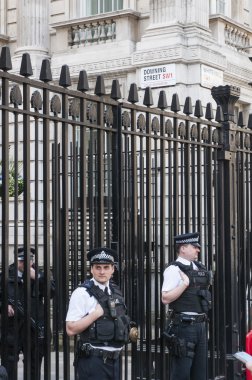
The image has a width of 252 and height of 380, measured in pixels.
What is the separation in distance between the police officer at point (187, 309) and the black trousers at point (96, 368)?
1385mm

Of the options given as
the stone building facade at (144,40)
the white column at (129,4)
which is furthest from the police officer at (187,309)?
the white column at (129,4)

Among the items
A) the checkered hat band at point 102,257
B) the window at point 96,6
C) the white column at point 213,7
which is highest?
the window at point 96,6

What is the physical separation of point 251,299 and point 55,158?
3.72 m

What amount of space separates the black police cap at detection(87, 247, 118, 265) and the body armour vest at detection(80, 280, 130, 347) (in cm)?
16

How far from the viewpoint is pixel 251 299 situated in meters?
8.53

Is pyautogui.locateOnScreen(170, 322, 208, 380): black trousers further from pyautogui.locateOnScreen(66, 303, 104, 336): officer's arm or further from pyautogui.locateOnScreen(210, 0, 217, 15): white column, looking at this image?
pyautogui.locateOnScreen(210, 0, 217, 15): white column

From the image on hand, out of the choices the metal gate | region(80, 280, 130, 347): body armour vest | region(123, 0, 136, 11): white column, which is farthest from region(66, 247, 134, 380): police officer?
region(123, 0, 136, 11): white column

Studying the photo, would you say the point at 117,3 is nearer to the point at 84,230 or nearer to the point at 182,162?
the point at 182,162

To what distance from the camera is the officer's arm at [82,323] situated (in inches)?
205

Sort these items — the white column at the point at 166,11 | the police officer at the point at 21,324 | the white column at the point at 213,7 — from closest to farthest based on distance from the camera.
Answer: the police officer at the point at 21,324 < the white column at the point at 166,11 < the white column at the point at 213,7

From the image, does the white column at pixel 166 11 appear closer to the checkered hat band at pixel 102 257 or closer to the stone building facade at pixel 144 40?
the stone building facade at pixel 144 40

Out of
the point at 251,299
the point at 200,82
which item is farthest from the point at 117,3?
the point at 251,299

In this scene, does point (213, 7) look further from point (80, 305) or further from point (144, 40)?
point (80, 305)

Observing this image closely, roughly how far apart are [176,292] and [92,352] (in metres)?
1.58
